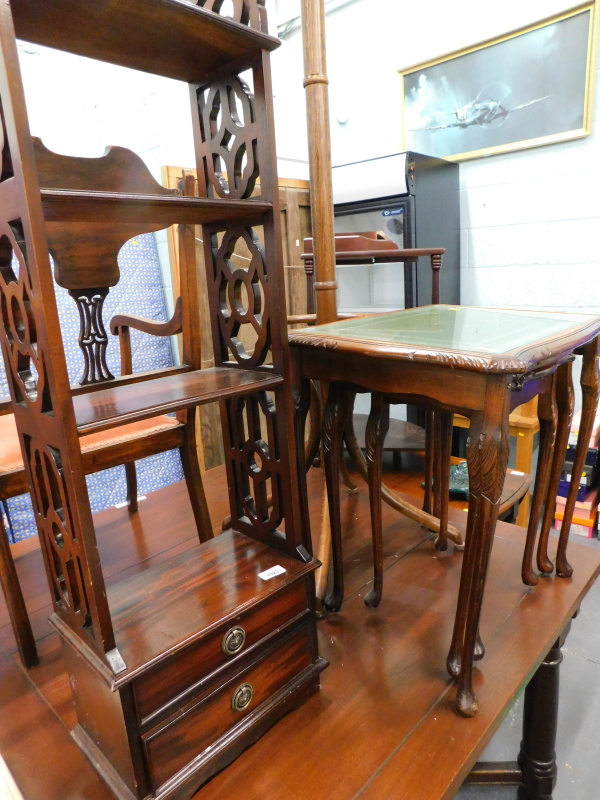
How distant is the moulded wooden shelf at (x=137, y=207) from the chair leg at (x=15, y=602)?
2.29ft

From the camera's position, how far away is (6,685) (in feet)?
3.64

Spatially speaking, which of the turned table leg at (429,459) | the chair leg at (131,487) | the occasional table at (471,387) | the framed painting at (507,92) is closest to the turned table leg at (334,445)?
the occasional table at (471,387)

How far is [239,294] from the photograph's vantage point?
109 centimetres

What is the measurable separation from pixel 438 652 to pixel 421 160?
95.7 inches

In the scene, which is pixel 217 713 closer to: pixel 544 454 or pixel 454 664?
pixel 454 664

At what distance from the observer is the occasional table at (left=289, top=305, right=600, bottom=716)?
0.86 metres

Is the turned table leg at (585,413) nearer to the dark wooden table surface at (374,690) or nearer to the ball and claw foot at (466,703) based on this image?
the dark wooden table surface at (374,690)

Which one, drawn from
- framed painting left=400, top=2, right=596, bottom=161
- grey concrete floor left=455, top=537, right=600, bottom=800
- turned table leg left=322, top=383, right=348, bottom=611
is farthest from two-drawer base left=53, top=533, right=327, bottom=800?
framed painting left=400, top=2, right=596, bottom=161

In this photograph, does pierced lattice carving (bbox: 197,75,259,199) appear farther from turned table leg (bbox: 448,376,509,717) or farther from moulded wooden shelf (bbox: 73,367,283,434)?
turned table leg (bbox: 448,376,509,717)

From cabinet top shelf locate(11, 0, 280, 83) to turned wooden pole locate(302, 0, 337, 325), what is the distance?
389 mm

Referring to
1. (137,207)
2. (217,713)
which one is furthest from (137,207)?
(217,713)

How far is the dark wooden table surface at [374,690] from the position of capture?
2.89 feet

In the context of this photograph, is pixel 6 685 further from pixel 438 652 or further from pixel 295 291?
pixel 295 291

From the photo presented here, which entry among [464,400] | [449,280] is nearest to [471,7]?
[449,280]
